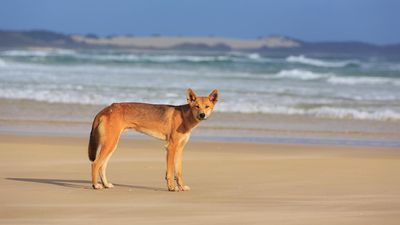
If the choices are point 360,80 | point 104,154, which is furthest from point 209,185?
point 360,80

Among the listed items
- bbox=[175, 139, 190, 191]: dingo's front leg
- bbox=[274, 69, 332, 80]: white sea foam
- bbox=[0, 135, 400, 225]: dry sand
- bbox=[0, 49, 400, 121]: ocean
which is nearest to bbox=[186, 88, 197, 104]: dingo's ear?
bbox=[175, 139, 190, 191]: dingo's front leg

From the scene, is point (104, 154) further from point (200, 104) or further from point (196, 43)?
point (196, 43)

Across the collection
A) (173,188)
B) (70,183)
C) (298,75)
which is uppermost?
(298,75)

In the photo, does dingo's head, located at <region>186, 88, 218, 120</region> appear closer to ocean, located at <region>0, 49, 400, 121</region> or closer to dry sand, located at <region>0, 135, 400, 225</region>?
dry sand, located at <region>0, 135, 400, 225</region>

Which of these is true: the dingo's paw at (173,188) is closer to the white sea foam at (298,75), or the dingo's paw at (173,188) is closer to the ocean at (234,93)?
the ocean at (234,93)

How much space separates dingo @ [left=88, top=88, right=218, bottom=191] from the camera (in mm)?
9219

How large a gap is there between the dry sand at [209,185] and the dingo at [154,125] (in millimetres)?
260

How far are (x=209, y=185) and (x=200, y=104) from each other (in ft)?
3.05

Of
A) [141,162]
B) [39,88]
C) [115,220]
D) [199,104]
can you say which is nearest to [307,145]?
[141,162]

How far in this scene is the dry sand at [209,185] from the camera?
7.48 metres

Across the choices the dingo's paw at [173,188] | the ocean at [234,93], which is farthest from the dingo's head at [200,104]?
the ocean at [234,93]

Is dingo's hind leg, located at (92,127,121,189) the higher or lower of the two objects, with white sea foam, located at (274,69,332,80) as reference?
lower

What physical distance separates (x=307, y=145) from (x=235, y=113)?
5.62 metres

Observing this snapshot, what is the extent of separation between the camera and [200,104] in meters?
9.20
